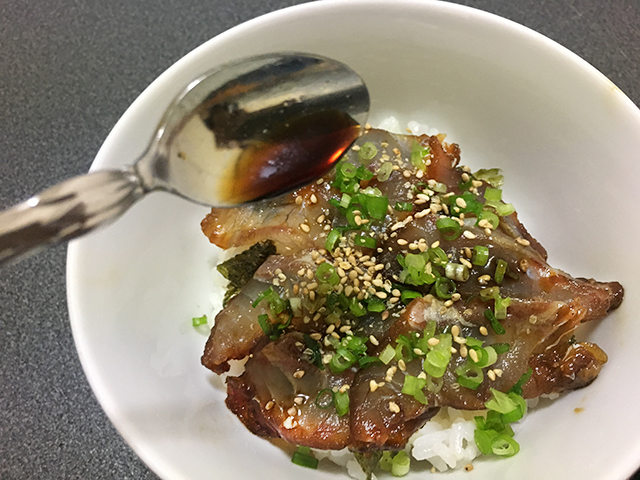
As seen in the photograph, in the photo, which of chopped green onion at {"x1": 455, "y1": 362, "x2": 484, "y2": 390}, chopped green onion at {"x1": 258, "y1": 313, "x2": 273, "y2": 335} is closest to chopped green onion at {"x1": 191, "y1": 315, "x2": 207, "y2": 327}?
chopped green onion at {"x1": 258, "y1": 313, "x2": 273, "y2": 335}

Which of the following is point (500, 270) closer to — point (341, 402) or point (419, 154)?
point (419, 154)

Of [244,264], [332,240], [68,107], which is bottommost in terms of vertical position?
[68,107]

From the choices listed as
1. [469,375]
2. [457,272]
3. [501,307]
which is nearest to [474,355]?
[469,375]

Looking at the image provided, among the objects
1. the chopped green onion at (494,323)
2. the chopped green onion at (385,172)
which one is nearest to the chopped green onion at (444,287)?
→ the chopped green onion at (494,323)

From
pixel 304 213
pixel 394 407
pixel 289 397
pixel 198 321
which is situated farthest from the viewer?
pixel 198 321

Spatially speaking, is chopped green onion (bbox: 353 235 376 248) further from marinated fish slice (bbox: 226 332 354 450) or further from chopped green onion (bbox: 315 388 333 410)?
chopped green onion (bbox: 315 388 333 410)

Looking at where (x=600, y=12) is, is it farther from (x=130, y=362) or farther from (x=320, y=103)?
(x=130, y=362)
